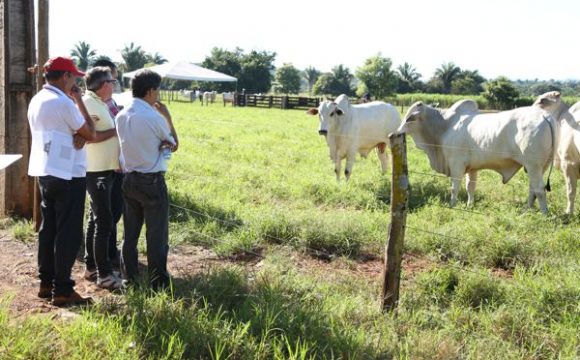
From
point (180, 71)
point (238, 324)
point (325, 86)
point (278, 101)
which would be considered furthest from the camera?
point (325, 86)

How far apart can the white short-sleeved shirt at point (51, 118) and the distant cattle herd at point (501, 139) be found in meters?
5.23

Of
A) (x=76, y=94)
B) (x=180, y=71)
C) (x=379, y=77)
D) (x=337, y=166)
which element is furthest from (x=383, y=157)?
(x=379, y=77)

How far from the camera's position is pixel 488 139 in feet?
23.9

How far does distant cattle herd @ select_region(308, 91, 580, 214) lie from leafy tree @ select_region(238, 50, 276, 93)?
52760 millimetres

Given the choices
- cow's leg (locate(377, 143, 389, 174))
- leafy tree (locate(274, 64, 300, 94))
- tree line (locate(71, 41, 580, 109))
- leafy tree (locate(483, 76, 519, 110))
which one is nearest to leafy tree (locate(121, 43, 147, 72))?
tree line (locate(71, 41, 580, 109))

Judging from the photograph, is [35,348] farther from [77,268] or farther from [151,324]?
[77,268]

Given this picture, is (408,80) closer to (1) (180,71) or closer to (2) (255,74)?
(2) (255,74)

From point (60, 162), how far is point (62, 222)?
0.43m

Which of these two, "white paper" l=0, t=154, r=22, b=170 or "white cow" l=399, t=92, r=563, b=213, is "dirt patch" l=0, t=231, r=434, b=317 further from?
"white cow" l=399, t=92, r=563, b=213

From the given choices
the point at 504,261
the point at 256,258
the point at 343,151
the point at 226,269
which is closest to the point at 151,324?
the point at 226,269

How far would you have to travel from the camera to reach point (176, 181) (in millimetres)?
8625

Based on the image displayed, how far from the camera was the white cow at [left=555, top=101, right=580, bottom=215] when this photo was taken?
22.9ft

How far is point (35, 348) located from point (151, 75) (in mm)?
1900

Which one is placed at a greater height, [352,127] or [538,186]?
[352,127]
